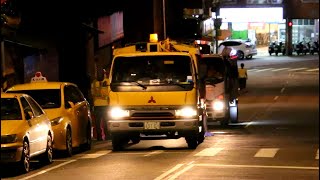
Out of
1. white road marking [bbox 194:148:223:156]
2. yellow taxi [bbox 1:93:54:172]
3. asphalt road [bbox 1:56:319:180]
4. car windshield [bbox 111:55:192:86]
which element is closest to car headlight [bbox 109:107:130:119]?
car windshield [bbox 111:55:192:86]

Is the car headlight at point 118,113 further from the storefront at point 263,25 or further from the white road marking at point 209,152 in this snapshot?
the storefront at point 263,25

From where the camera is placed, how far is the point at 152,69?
18.9 m

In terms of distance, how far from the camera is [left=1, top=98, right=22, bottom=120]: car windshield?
50.5 feet

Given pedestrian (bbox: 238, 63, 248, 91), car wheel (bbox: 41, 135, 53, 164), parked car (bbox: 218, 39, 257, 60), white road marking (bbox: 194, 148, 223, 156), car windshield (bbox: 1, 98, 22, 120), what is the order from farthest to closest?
parked car (bbox: 218, 39, 257, 60)
pedestrian (bbox: 238, 63, 248, 91)
white road marking (bbox: 194, 148, 223, 156)
car wheel (bbox: 41, 135, 53, 164)
car windshield (bbox: 1, 98, 22, 120)

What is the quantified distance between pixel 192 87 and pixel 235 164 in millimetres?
3297

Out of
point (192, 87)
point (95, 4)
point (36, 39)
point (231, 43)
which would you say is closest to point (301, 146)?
point (192, 87)

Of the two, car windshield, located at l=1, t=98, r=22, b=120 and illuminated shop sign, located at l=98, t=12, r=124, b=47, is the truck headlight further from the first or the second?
car windshield, located at l=1, t=98, r=22, b=120

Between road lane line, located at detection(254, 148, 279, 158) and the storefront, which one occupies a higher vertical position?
the storefront

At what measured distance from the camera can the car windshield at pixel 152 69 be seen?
18.8m

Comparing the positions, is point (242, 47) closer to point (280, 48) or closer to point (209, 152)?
point (280, 48)

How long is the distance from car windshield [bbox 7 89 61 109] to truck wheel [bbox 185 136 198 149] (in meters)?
3.20

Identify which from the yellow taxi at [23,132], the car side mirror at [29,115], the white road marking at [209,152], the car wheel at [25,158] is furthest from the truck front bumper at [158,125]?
the car wheel at [25,158]

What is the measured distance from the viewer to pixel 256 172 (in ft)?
47.7

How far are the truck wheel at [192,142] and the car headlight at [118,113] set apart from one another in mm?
1608
